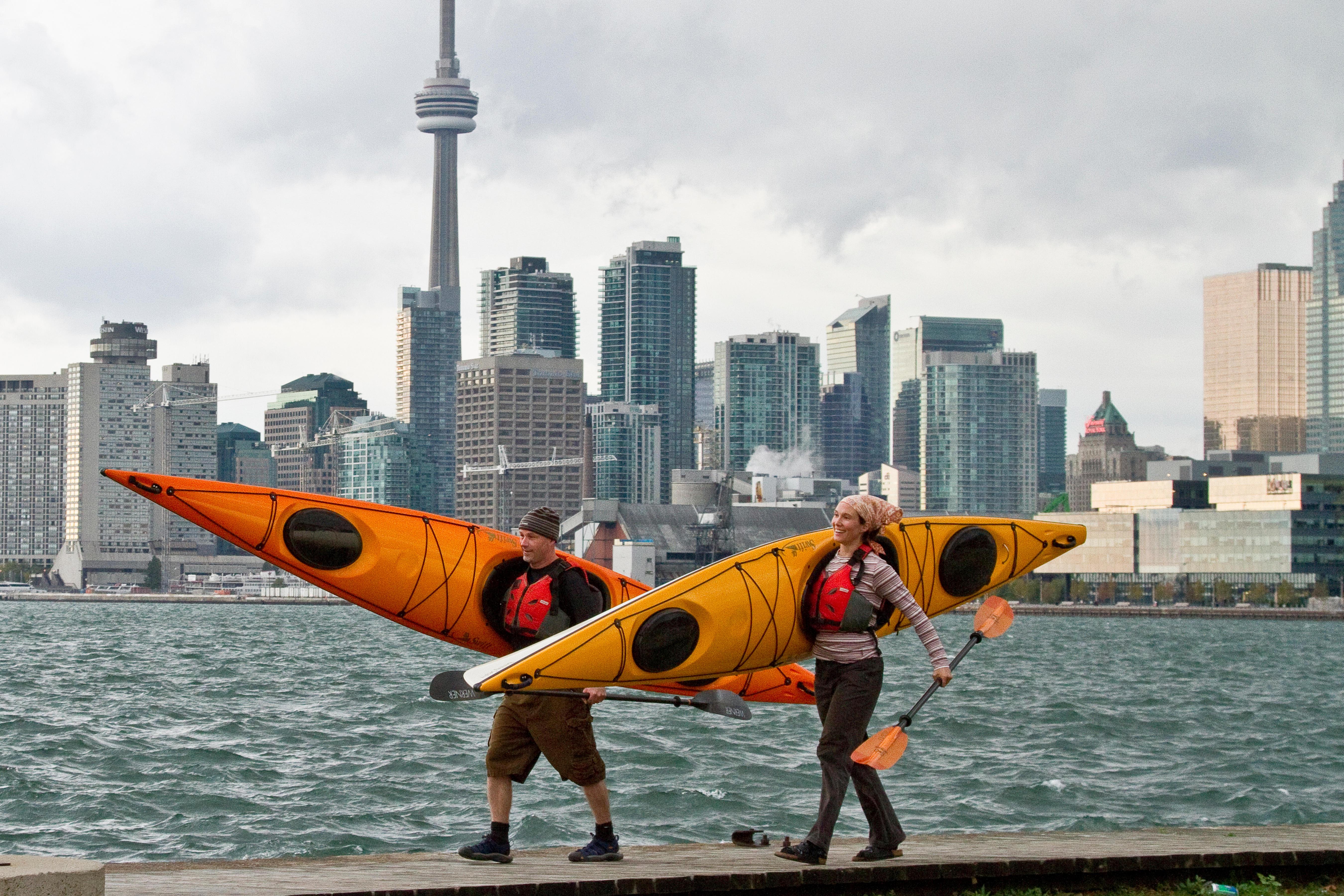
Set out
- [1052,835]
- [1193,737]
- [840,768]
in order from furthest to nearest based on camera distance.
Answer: [1193,737] → [1052,835] → [840,768]

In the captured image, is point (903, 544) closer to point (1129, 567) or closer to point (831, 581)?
point (831, 581)

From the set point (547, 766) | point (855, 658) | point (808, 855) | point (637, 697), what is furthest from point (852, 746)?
point (547, 766)

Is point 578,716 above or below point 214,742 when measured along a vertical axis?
above

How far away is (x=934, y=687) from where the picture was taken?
381 inches

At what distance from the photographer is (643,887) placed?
8.69m

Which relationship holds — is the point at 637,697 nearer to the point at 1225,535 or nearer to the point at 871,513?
the point at 871,513

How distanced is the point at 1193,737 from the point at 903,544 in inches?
873

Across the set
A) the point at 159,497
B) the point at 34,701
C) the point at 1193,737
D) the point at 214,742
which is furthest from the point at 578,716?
the point at 34,701

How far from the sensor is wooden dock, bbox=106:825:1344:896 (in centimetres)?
856

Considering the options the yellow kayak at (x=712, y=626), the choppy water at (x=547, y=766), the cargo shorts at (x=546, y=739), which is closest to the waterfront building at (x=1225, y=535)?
the choppy water at (x=547, y=766)

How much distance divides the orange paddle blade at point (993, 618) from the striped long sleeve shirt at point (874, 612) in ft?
3.49

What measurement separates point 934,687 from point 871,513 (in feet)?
3.40

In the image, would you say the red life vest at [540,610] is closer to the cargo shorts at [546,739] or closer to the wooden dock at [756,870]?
the cargo shorts at [546,739]

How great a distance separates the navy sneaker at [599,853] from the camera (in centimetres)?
977
